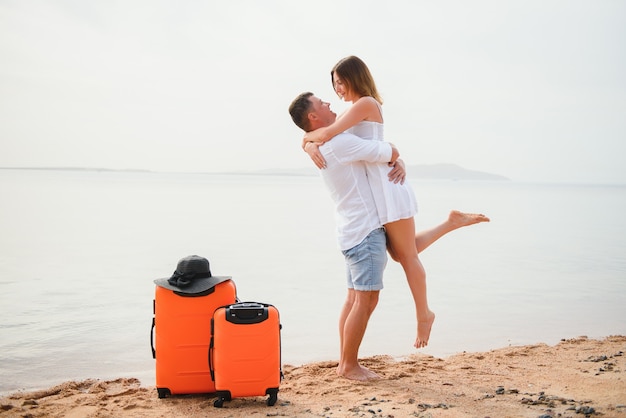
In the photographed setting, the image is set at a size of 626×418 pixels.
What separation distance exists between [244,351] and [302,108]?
155 centimetres

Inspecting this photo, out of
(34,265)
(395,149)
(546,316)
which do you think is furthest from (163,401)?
(34,265)

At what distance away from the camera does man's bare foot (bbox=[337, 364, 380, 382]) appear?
4.07m

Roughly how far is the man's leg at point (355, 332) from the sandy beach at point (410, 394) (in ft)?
0.30

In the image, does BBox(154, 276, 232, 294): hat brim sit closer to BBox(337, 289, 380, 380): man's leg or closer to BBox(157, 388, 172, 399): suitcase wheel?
BBox(157, 388, 172, 399): suitcase wheel

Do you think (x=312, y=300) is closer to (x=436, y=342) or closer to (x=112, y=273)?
(x=436, y=342)

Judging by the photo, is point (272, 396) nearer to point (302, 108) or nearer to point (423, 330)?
point (423, 330)

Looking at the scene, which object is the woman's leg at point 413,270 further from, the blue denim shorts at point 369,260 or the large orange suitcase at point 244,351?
the large orange suitcase at point 244,351

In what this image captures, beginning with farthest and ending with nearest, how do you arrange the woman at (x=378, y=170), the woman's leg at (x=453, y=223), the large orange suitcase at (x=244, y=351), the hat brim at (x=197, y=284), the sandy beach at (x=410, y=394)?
the woman's leg at (x=453, y=223) < the woman at (x=378, y=170) < the hat brim at (x=197, y=284) < the large orange suitcase at (x=244, y=351) < the sandy beach at (x=410, y=394)

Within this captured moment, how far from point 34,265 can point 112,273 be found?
1282 mm

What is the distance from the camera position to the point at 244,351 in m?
3.57

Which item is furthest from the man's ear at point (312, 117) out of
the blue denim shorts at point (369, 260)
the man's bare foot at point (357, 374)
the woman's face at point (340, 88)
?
the man's bare foot at point (357, 374)

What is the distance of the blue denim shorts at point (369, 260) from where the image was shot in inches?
156

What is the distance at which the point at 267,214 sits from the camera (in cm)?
1923

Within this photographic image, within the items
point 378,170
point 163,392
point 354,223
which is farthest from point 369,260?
point 163,392
